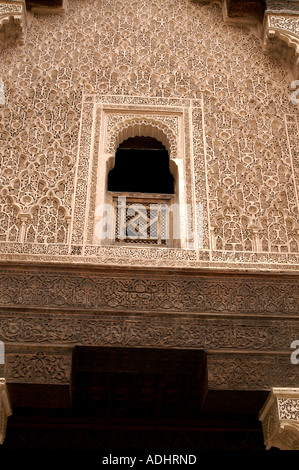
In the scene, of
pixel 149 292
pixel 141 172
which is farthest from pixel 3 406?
pixel 141 172

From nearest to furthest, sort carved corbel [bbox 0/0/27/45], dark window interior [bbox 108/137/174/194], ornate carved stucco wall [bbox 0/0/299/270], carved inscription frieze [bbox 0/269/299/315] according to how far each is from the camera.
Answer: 1. carved inscription frieze [bbox 0/269/299/315]
2. ornate carved stucco wall [bbox 0/0/299/270]
3. carved corbel [bbox 0/0/27/45]
4. dark window interior [bbox 108/137/174/194]

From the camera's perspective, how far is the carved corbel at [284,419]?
3651 millimetres

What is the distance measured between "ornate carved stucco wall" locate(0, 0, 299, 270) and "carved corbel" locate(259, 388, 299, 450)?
939 millimetres

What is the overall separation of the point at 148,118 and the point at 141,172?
6.65 feet

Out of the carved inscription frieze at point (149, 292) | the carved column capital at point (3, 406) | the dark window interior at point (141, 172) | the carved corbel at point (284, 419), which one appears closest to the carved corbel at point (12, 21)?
the dark window interior at point (141, 172)

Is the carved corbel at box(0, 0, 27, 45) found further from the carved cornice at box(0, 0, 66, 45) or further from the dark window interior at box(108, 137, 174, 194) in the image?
the dark window interior at box(108, 137, 174, 194)

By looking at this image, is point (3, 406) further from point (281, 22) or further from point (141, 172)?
point (281, 22)

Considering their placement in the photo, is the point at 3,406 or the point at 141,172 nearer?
the point at 3,406

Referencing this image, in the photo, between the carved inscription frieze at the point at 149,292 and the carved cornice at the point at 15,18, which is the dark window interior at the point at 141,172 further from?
the carved inscription frieze at the point at 149,292

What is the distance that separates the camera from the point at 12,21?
207 inches

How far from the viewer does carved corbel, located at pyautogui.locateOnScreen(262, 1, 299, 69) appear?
17.4ft

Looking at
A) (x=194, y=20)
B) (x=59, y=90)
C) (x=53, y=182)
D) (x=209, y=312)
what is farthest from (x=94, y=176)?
(x=194, y=20)

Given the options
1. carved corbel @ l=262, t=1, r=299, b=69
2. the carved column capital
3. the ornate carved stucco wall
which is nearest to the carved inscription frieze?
the ornate carved stucco wall
